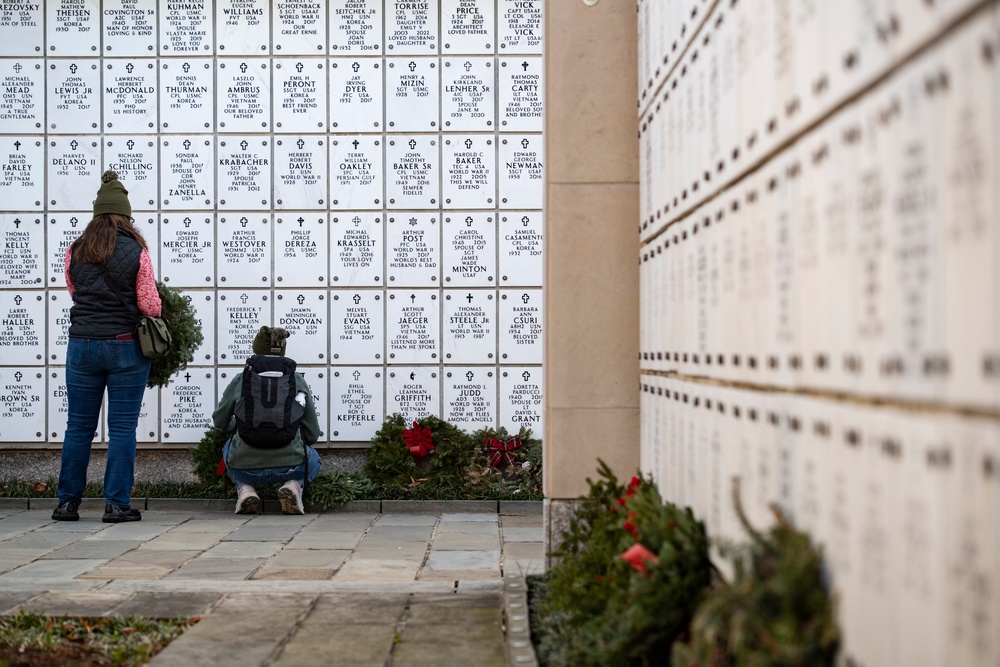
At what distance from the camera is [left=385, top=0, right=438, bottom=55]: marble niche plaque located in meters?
8.55

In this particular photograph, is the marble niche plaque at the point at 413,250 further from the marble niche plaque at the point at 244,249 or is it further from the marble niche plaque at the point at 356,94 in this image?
the marble niche plaque at the point at 244,249

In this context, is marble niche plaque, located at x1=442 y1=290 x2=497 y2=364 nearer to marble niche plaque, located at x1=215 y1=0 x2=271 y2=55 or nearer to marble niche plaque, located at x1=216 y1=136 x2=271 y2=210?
marble niche plaque, located at x1=216 y1=136 x2=271 y2=210

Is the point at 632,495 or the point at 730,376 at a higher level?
the point at 730,376

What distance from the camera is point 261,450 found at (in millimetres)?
7605

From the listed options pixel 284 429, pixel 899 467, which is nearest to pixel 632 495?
pixel 899 467

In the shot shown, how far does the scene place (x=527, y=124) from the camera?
8.52 m

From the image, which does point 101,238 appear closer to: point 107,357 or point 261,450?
point 107,357

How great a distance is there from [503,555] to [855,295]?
14.1 feet

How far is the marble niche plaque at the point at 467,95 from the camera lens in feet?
28.0

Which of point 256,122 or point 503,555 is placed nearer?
point 503,555

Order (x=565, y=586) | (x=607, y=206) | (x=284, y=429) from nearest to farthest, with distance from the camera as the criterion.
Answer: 1. (x=565, y=586)
2. (x=607, y=206)
3. (x=284, y=429)

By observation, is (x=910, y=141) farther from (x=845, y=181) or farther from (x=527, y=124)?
(x=527, y=124)

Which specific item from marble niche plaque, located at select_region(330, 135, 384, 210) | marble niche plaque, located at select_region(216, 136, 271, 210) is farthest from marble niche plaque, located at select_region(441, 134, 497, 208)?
marble niche plaque, located at select_region(216, 136, 271, 210)

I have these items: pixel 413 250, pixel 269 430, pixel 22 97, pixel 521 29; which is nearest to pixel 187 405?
pixel 269 430
